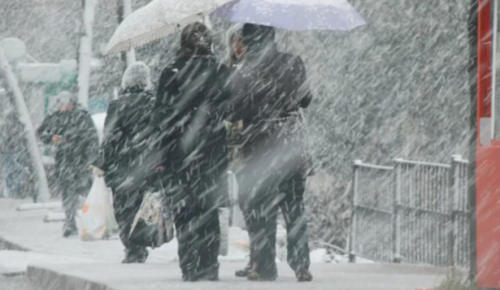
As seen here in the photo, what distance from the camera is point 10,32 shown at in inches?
1545

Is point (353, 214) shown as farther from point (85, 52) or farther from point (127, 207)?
point (85, 52)

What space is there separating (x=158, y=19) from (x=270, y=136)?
228 centimetres

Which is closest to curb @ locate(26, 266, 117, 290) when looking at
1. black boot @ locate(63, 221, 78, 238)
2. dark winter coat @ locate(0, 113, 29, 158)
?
black boot @ locate(63, 221, 78, 238)

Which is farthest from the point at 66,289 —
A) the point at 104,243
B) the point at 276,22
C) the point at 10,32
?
the point at 10,32

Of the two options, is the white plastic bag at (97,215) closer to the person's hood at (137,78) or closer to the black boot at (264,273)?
the person's hood at (137,78)

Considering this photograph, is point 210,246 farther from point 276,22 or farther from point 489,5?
point 489,5

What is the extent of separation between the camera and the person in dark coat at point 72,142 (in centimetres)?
1642

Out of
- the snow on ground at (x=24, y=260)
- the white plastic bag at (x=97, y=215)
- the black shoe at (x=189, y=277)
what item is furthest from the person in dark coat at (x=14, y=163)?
the black shoe at (x=189, y=277)

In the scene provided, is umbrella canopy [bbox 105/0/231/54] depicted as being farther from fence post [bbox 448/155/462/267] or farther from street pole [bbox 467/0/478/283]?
fence post [bbox 448/155/462/267]

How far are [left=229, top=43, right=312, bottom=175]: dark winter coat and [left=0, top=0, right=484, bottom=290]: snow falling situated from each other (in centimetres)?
4

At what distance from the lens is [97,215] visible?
15617 millimetres

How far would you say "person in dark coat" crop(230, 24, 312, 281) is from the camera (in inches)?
366

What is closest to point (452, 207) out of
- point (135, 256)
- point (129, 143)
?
point (135, 256)

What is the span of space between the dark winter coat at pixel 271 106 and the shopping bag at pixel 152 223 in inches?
35.0
